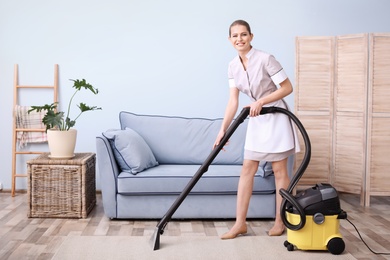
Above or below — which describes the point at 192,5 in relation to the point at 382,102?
above

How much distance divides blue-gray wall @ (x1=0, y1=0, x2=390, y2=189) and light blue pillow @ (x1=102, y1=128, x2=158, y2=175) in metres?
0.90

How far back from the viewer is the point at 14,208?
4.33 metres

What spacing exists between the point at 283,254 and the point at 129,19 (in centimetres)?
272

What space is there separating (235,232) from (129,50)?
217 centimetres

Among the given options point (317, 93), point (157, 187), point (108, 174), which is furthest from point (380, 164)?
point (108, 174)

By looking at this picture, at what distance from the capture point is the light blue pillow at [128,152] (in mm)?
3975

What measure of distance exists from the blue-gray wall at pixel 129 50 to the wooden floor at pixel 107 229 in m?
1.07

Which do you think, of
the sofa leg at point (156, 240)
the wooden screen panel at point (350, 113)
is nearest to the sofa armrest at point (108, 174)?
the sofa leg at point (156, 240)

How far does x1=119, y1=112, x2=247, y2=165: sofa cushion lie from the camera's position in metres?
4.48

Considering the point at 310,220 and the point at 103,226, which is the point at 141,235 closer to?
the point at 103,226

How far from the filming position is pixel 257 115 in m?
3.19

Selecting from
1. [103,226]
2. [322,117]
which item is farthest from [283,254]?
[322,117]

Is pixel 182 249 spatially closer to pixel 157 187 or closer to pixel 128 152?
pixel 157 187

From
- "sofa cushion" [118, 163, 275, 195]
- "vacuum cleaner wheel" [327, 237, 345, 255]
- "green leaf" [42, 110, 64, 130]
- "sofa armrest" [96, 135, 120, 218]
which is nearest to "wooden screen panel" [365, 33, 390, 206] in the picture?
"sofa cushion" [118, 163, 275, 195]
